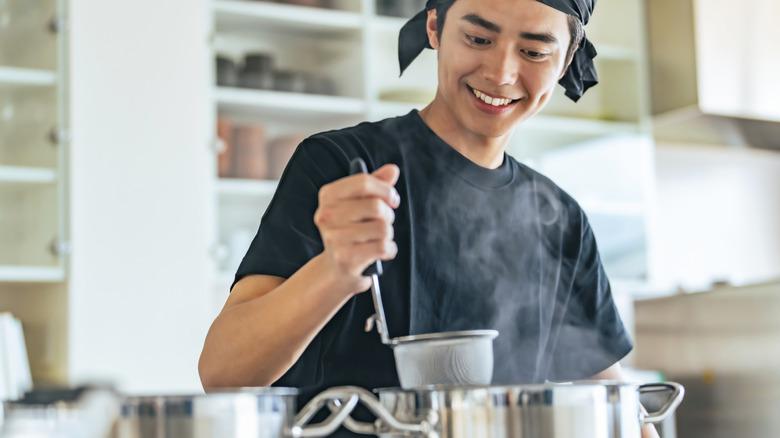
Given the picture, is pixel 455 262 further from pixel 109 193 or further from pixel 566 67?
pixel 109 193

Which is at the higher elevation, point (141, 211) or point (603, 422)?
point (141, 211)

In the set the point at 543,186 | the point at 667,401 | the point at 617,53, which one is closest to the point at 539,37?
the point at 543,186

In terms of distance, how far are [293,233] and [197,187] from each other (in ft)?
6.41

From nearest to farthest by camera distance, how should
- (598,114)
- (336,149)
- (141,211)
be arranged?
(336,149), (141,211), (598,114)

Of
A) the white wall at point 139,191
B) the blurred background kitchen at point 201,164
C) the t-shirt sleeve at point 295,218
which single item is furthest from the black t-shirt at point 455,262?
the white wall at point 139,191

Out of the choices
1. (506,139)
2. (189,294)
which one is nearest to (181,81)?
(189,294)

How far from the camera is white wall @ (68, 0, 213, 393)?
279cm

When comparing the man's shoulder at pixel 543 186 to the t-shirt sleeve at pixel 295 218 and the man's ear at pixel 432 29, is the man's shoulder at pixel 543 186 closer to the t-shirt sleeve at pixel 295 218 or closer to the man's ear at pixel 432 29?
the man's ear at pixel 432 29

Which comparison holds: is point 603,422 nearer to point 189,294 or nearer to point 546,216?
point 546,216

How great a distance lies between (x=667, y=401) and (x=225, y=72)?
241 cm

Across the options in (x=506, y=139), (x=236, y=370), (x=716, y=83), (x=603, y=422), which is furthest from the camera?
(x=716, y=83)

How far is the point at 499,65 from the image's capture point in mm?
1154

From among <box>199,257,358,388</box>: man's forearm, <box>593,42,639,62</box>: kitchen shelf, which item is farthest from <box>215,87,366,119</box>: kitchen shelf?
<box>199,257,358,388</box>: man's forearm

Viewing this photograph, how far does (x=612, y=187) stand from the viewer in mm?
3543
